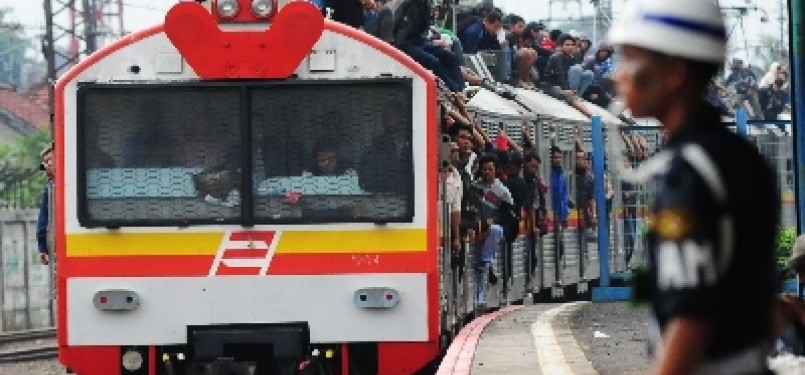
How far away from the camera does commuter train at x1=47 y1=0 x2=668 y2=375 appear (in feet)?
42.6

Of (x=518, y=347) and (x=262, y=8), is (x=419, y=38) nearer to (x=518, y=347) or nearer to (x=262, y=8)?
(x=518, y=347)

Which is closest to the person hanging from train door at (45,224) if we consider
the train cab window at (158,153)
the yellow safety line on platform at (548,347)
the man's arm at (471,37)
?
the train cab window at (158,153)

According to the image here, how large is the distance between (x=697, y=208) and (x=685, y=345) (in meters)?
0.24

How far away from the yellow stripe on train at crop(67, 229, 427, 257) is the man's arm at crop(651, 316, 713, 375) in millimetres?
9066

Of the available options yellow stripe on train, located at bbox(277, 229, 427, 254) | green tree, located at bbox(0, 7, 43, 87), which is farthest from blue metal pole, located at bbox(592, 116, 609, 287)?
green tree, located at bbox(0, 7, 43, 87)

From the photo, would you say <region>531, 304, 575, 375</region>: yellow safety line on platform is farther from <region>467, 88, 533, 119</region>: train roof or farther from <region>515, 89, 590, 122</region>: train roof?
<region>515, 89, 590, 122</region>: train roof

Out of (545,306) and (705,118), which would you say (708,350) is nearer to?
(705,118)

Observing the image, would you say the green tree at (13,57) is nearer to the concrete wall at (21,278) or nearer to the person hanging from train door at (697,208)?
the concrete wall at (21,278)

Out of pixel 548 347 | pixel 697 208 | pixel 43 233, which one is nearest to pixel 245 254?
pixel 548 347

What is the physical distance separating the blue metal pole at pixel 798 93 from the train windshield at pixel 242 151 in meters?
3.32

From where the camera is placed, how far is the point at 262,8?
1311 cm

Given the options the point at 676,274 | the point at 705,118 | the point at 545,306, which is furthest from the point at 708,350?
the point at 545,306

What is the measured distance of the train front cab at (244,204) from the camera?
12977 mm

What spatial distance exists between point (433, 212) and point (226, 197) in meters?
1.22
